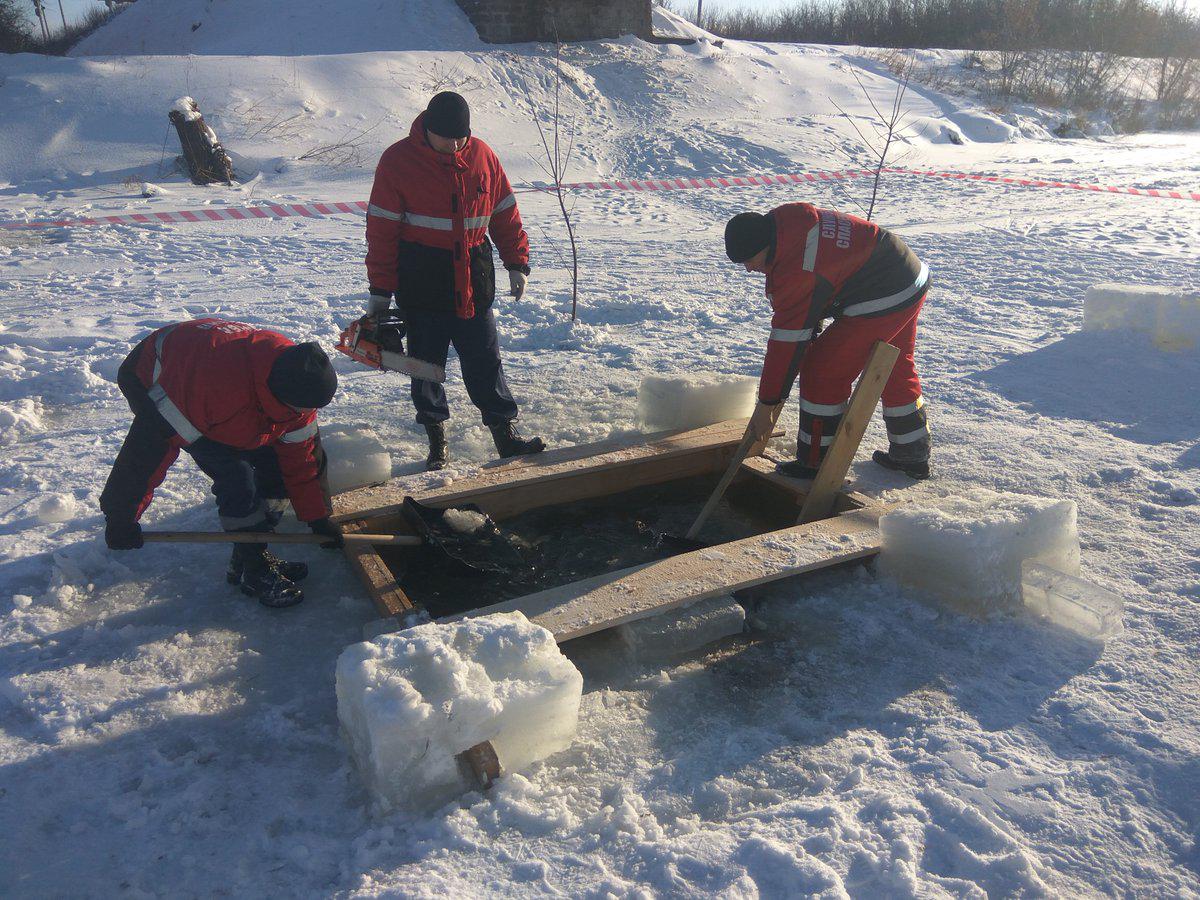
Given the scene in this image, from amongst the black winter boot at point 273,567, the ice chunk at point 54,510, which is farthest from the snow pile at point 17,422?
the black winter boot at point 273,567

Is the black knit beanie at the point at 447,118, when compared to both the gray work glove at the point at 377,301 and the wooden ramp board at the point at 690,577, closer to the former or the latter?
the gray work glove at the point at 377,301

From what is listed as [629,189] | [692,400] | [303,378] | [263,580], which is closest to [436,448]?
[263,580]

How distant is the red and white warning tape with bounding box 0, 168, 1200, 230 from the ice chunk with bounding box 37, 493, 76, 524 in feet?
19.2

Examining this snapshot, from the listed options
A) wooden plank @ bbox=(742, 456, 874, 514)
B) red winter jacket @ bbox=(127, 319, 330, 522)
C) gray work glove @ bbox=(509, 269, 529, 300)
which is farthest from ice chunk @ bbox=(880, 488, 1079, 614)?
red winter jacket @ bbox=(127, 319, 330, 522)

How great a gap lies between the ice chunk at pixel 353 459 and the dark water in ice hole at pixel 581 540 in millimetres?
348

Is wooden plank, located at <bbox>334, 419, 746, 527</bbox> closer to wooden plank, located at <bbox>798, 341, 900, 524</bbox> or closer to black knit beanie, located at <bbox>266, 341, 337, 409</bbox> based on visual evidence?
wooden plank, located at <bbox>798, 341, 900, 524</bbox>

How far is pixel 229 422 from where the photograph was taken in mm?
2850

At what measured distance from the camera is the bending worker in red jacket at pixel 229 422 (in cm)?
280

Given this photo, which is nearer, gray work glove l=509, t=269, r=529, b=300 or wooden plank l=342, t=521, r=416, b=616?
wooden plank l=342, t=521, r=416, b=616

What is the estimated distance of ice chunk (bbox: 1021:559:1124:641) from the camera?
303cm

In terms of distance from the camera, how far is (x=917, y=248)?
8664mm

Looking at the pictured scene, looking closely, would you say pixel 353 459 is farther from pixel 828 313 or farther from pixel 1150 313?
pixel 1150 313

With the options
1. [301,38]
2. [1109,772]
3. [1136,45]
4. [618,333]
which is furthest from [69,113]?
[1136,45]

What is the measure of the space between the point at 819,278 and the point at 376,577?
2140 mm
